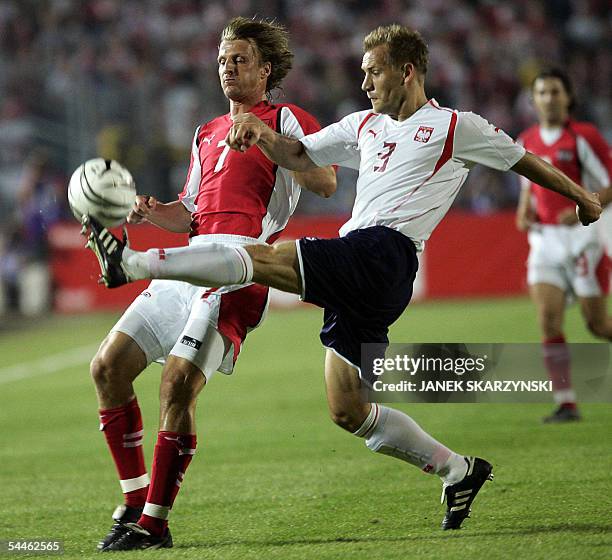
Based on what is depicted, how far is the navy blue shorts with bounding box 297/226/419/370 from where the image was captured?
15.8 feet

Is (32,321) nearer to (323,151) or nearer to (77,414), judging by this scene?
(77,414)

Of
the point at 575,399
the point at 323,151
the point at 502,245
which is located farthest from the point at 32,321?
the point at 323,151

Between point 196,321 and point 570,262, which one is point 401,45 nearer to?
point 196,321

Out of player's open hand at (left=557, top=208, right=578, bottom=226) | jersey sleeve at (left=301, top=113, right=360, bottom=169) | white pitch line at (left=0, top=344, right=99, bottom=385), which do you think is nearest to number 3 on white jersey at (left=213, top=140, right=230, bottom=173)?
jersey sleeve at (left=301, top=113, right=360, bottom=169)

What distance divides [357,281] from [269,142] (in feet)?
2.74

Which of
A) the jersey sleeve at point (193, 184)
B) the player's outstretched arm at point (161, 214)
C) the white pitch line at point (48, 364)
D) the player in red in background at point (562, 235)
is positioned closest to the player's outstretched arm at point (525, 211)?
the player in red in background at point (562, 235)

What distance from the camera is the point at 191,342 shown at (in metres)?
5.09

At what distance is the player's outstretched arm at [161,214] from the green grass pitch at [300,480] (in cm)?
147

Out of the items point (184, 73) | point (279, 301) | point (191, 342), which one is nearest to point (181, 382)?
point (191, 342)

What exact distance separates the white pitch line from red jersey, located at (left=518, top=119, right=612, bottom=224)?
20.8 ft

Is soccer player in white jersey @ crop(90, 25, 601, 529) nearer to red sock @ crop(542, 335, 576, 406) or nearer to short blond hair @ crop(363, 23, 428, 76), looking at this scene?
short blond hair @ crop(363, 23, 428, 76)

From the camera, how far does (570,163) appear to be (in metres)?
8.62

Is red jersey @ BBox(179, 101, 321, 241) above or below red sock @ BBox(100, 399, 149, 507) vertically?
above

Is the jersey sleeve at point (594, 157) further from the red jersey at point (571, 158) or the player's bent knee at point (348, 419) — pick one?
the player's bent knee at point (348, 419)
